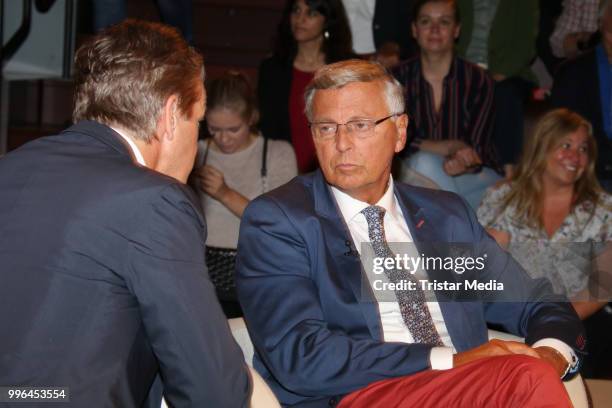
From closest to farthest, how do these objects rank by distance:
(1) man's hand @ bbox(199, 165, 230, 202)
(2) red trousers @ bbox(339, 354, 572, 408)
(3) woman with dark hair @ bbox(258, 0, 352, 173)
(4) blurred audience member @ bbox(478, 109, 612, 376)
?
(2) red trousers @ bbox(339, 354, 572, 408) < (4) blurred audience member @ bbox(478, 109, 612, 376) < (1) man's hand @ bbox(199, 165, 230, 202) < (3) woman with dark hair @ bbox(258, 0, 352, 173)

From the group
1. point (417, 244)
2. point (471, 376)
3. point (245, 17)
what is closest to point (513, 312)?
point (417, 244)

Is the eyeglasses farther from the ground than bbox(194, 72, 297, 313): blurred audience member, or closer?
farther from the ground

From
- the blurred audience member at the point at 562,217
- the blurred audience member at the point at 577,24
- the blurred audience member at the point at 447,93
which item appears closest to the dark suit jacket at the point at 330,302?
the blurred audience member at the point at 562,217

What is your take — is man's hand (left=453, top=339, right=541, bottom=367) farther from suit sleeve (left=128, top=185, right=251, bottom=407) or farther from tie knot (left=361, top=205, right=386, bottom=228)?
suit sleeve (left=128, top=185, right=251, bottom=407)

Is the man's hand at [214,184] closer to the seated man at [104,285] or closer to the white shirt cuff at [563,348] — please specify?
the white shirt cuff at [563,348]

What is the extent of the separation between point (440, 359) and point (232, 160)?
2163 mm

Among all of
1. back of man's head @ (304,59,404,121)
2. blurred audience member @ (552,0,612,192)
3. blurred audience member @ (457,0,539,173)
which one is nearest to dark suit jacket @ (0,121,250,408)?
back of man's head @ (304,59,404,121)

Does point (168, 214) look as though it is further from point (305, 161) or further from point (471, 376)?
point (305, 161)

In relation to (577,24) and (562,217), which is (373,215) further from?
(577,24)

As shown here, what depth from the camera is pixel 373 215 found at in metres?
2.59

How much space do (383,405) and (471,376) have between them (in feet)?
0.73

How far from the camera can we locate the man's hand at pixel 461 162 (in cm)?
443

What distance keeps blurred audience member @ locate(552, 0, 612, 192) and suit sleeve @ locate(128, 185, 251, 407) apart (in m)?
3.41

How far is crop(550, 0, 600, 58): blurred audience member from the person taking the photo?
519cm
